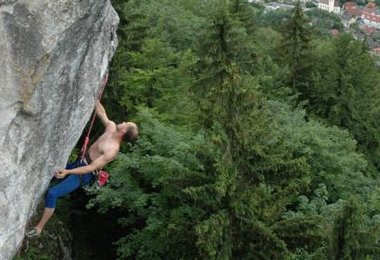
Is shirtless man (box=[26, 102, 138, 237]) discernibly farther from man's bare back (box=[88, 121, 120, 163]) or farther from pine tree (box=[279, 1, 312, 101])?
pine tree (box=[279, 1, 312, 101])

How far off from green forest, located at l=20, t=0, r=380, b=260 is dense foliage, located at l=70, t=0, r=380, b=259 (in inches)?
1.1

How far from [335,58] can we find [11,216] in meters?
21.3

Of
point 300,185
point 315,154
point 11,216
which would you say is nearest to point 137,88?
point 315,154

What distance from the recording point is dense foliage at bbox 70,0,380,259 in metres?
10.8

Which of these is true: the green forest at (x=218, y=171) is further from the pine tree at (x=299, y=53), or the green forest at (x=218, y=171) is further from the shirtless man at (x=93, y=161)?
the pine tree at (x=299, y=53)

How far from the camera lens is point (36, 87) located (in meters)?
8.09

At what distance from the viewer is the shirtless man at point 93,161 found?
9.87 metres

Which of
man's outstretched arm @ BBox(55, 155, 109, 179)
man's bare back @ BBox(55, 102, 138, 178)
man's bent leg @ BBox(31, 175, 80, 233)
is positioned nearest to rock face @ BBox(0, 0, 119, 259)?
man's outstretched arm @ BBox(55, 155, 109, 179)

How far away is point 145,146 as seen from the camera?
13961 mm

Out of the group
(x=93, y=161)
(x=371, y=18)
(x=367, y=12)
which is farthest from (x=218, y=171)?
(x=367, y=12)

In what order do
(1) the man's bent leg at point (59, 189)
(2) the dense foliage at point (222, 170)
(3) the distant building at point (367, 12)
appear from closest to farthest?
1. (1) the man's bent leg at point (59, 189)
2. (2) the dense foliage at point (222, 170)
3. (3) the distant building at point (367, 12)

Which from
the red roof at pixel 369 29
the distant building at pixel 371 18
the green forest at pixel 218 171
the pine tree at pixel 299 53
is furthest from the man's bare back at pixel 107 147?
the distant building at pixel 371 18

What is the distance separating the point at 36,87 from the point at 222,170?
13.3ft

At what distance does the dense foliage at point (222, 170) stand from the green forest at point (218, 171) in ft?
0.09
